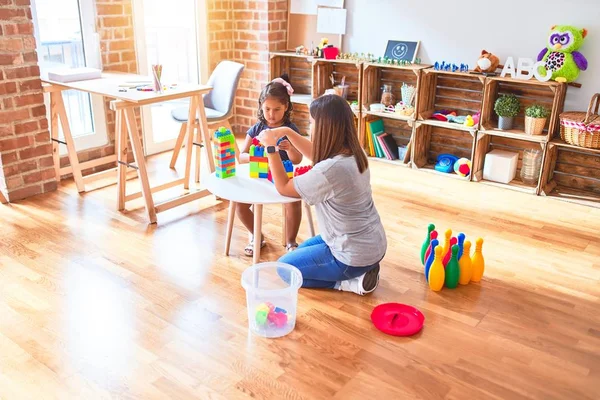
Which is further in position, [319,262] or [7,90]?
[7,90]

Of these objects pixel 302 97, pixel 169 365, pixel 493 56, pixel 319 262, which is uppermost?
pixel 493 56

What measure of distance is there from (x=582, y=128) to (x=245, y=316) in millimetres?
2379

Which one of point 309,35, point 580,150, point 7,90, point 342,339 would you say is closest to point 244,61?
point 309,35

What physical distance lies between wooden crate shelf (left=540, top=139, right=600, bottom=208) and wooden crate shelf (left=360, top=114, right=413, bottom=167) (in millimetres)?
1014

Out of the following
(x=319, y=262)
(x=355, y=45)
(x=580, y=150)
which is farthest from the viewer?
(x=355, y=45)

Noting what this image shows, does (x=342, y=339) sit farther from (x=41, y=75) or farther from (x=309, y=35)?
(x=309, y=35)

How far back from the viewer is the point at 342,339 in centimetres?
225

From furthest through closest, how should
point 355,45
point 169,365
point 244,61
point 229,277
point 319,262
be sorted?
point 244,61 < point 355,45 < point 229,277 < point 319,262 < point 169,365

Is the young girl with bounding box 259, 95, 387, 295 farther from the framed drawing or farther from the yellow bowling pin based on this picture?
the framed drawing

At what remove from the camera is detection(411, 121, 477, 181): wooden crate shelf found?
423 cm

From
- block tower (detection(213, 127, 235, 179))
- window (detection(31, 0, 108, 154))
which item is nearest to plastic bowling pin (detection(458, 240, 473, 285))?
block tower (detection(213, 127, 235, 179))

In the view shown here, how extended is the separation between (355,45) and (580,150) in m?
1.83

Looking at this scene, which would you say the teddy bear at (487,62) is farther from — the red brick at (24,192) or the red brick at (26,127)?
the red brick at (24,192)

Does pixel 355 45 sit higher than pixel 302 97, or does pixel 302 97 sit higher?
pixel 355 45
